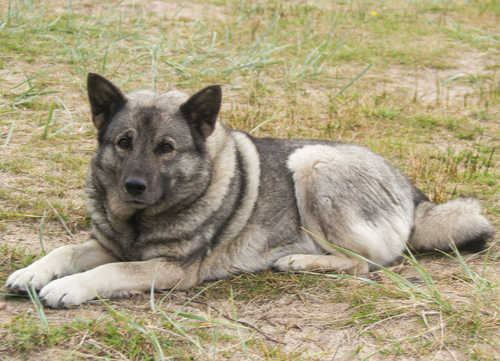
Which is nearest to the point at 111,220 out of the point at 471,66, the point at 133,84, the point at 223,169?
the point at 223,169

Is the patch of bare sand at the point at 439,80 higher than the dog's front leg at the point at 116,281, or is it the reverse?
the patch of bare sand at the point at 439,80

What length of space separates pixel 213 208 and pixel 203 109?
0.69 metres

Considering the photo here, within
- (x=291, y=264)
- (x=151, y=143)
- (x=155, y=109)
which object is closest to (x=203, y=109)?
(x=155, y=109)

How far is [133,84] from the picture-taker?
622 centimetres

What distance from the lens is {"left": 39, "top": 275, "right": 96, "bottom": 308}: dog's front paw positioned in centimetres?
269

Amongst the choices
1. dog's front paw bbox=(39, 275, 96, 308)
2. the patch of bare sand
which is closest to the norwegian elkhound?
dog's front paw bbox=(39, 275, 96, 308)

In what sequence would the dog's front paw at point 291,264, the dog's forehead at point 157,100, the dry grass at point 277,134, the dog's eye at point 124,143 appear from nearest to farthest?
the dry grass at point 277,134 → the dog's eye at point 124,143 → the dog's forehead at point 157,100 → the dog's front paw at point 291,264

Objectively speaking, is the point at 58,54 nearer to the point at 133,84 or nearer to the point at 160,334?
the point at 133,84

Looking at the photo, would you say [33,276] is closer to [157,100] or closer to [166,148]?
[166,148]

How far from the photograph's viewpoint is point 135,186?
287cm

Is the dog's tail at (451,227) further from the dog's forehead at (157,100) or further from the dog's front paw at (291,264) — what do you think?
the dog's forehead at (157,100)

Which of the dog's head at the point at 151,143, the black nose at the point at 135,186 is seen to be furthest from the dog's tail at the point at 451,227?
the black nose at the point at 135,186

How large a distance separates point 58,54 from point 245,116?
2.96m

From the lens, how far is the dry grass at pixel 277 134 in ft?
8.07
